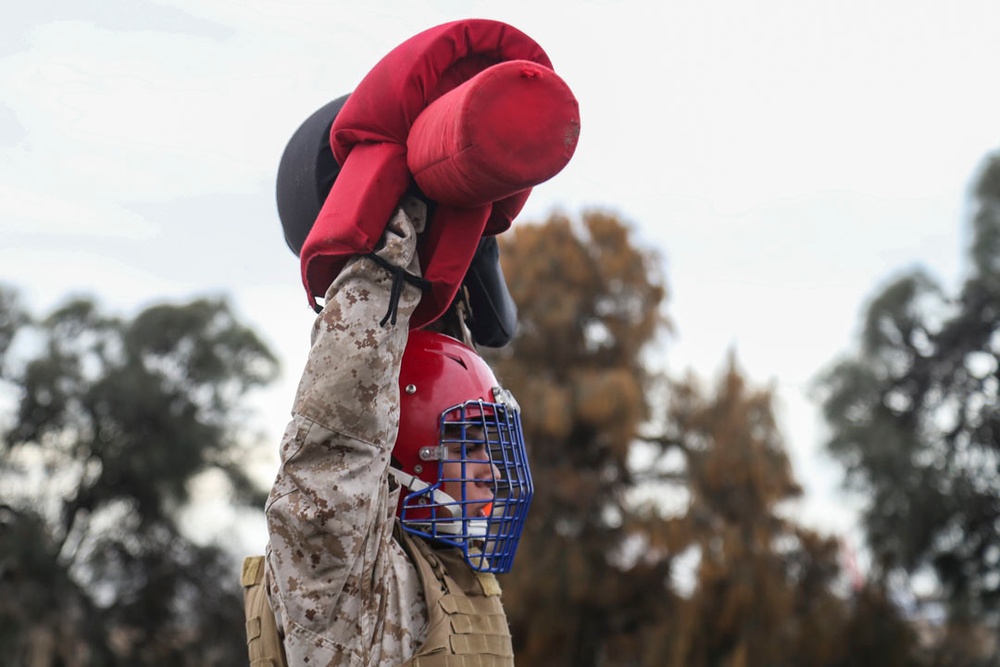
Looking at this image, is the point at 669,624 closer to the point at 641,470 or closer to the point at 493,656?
the point at 641,470

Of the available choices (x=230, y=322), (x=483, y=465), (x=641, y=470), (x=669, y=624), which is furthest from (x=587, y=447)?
(x=483, y=465)

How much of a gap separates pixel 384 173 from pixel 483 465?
0.87m

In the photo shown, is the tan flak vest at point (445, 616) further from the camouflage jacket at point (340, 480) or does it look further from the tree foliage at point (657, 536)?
the tree foliage at point (657, 536)

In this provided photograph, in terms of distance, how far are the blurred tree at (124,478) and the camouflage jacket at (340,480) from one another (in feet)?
36.6

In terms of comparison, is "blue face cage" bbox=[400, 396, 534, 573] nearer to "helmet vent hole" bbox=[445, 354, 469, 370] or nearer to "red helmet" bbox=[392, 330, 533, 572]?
"red helmet" bbox=[392, 330, 533, 572]

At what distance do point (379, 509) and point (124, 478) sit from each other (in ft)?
39.3

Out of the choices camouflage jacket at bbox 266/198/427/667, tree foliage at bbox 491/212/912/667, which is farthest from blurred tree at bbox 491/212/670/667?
camouflage jacket at bbox 266/198/427/667

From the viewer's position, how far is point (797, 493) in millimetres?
14820

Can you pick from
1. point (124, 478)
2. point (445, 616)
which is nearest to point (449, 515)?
point (445, 616)

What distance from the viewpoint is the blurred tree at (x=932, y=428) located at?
33.7 ft

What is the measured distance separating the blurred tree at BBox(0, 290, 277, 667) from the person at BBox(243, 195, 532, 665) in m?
10.8

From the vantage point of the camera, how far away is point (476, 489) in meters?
2.77

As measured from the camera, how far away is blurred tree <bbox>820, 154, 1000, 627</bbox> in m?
10.3

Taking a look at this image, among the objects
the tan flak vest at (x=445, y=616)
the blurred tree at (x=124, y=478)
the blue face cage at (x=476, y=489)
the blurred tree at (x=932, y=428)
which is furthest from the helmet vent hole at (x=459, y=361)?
the blurred tree at (x=124, y=478)
